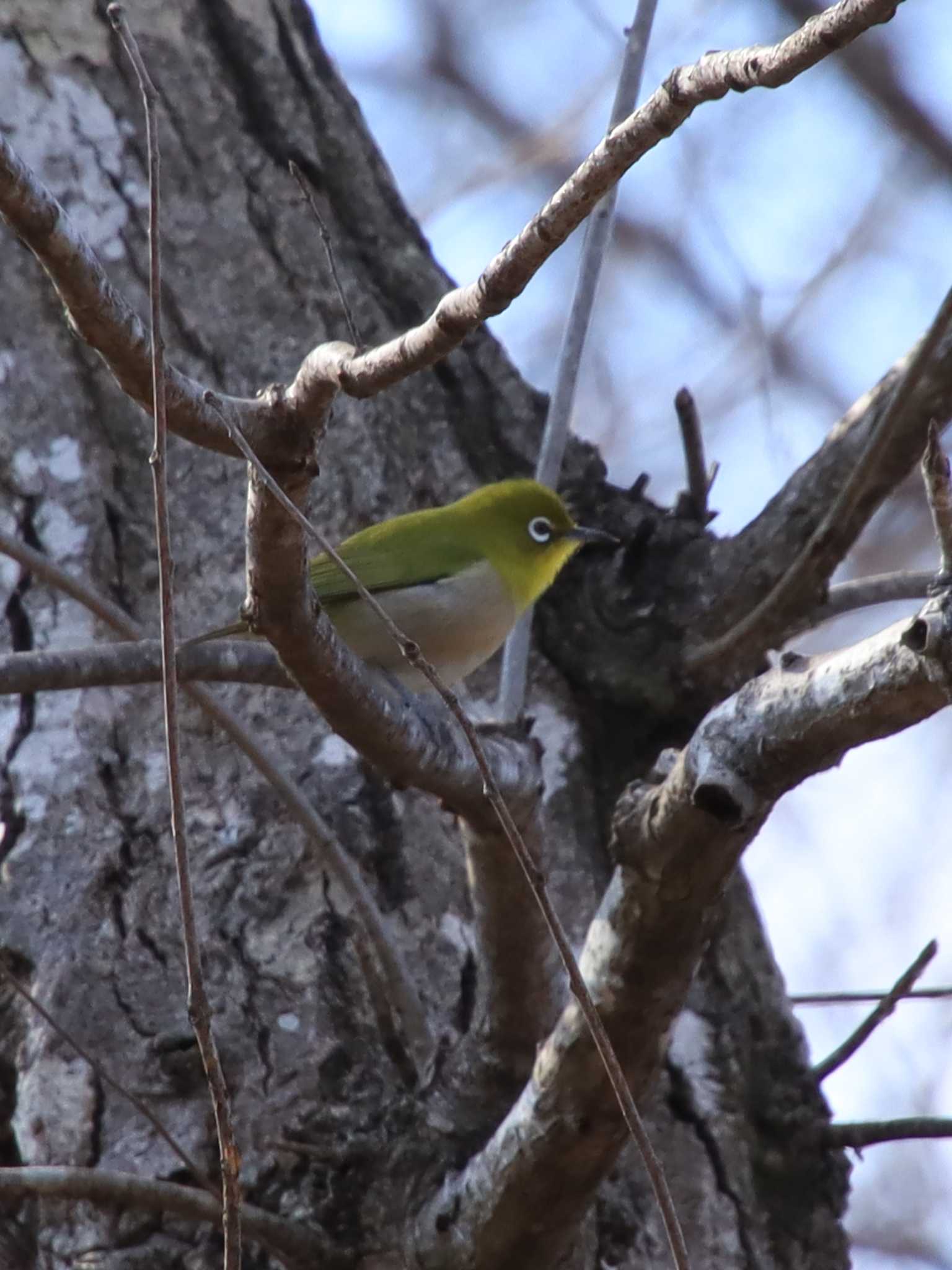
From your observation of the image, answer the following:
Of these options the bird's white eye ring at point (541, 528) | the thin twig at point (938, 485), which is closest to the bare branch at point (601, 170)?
the thin twig at point (938, 485)

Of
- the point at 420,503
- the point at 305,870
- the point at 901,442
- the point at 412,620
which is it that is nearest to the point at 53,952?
the point at 305,870

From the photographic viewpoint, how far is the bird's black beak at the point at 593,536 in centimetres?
447

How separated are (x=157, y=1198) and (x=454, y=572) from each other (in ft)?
7.31

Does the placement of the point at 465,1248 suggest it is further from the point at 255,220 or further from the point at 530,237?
the point at 255,220

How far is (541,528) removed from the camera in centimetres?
469

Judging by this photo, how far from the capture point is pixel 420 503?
4.59m

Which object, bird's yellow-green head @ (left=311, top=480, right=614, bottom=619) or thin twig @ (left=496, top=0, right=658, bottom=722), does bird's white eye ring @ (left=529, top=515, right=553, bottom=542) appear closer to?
bird's yellow-green head @ (left=311, top=480, right=614, bottom=619)

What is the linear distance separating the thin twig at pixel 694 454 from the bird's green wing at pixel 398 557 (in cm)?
67

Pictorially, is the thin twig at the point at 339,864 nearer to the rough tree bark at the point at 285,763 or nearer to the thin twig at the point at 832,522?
the rough tree bark at the point at 285,763

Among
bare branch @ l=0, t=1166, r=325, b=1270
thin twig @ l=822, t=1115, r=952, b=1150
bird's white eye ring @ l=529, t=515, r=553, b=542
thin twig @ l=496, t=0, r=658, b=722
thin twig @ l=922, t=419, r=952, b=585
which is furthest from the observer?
bird's white eye ring @ l=529, t=515, r=553, b=542

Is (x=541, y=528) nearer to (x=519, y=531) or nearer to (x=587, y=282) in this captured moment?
(x=519, y=531)

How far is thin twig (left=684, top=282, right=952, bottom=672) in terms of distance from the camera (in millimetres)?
3232

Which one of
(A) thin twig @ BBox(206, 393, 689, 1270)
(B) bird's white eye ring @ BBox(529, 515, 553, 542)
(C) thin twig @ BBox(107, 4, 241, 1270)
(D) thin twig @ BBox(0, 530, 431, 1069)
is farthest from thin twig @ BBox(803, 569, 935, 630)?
(C) thin twig @ BBox(107, 4, 241, 1270)

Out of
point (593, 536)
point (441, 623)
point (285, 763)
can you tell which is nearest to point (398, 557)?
point (441, 623)
